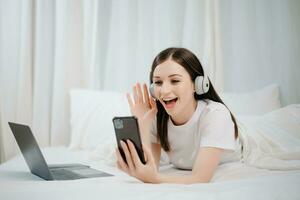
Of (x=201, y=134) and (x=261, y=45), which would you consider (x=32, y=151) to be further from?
(x=261, y=45)

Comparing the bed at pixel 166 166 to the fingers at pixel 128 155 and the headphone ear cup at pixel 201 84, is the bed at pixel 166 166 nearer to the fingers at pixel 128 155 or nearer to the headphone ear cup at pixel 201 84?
the fingers at pixel 128 155

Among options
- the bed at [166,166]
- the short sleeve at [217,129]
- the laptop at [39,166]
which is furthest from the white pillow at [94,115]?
the short sleeve at [217,129]

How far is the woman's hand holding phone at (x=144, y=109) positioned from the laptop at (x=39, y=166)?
24cm

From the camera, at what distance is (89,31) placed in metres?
2.23

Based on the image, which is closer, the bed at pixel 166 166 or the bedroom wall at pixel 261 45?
the bed at pixel 166 166

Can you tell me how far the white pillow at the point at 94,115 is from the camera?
6.17ft

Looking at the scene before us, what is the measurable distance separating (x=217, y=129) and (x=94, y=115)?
92 cm

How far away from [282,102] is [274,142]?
0.59 meters

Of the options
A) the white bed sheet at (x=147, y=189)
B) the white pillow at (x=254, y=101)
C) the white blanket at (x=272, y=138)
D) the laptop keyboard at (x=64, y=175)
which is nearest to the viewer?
the white bed sheet at (x=147, y=189)

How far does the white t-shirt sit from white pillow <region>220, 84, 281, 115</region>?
1.59 ft

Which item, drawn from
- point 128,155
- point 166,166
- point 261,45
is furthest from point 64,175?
point 261,45

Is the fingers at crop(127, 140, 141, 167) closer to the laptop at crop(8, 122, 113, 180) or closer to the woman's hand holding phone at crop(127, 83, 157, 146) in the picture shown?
the laptop at crop(8, 122, 113, 180)

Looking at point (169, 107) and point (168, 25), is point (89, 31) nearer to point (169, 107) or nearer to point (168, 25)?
point (168, 25)

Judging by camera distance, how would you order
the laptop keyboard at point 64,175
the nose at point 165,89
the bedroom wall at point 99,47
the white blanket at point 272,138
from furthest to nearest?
the bedroom wall at point 99,47, the white blanket at point 272,138, the nose at point 165,89, the laptop keyboard at point 64,175
